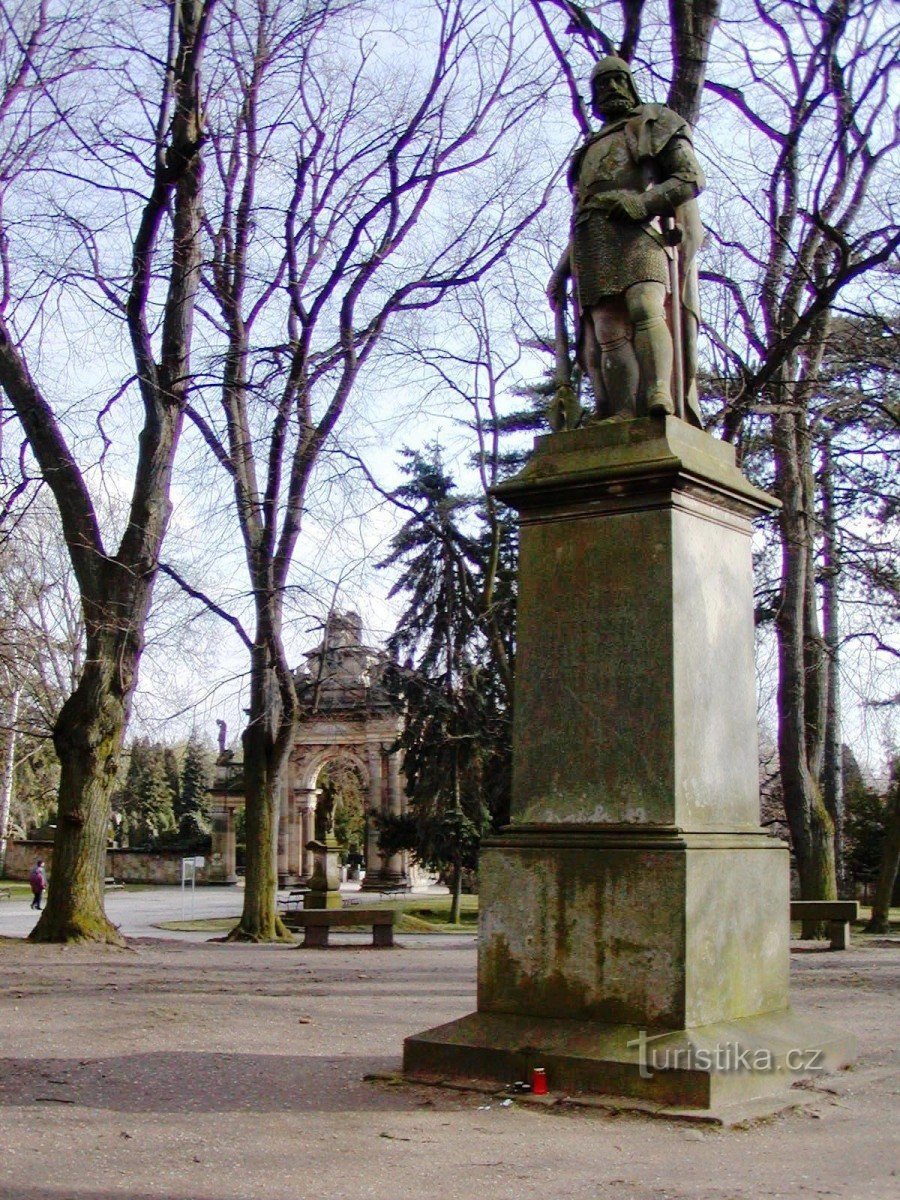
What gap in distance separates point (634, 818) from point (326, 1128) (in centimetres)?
195

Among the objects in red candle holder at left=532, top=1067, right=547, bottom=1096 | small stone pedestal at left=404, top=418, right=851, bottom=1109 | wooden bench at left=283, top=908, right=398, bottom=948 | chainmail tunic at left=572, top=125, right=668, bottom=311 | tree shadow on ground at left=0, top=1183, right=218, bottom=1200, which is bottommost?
wooden bench at left=283, top=908, right=398, bottom=948

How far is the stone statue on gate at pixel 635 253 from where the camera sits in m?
7.29

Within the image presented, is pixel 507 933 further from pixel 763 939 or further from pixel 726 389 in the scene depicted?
pixel 726 389

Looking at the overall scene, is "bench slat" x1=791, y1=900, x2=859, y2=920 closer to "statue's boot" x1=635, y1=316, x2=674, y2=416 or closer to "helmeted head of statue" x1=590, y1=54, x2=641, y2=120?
"statue's boot" x1=635, y1=316, x2=674, y2=416

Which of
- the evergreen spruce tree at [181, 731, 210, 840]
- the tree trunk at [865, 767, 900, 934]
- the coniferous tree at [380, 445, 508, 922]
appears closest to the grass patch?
the coniferous tree at [380, 445, 508, 922]

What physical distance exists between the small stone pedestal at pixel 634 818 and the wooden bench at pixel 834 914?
1108 cm

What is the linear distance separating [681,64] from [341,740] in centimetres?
4762

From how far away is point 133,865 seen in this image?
6556 centimetres

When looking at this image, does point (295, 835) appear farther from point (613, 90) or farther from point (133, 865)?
point (613, 90)

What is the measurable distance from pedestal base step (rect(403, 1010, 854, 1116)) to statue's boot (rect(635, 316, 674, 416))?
3.08 meters

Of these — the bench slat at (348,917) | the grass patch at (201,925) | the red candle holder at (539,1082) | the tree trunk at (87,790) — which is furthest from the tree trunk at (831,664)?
the red candle holder at (539,1082)

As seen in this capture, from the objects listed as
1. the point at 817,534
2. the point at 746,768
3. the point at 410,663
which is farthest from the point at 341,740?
the point at 746,768

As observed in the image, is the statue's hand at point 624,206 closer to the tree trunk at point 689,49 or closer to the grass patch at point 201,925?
the tree trunk at point 689,49

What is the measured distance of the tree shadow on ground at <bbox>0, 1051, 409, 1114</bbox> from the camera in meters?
6.25
